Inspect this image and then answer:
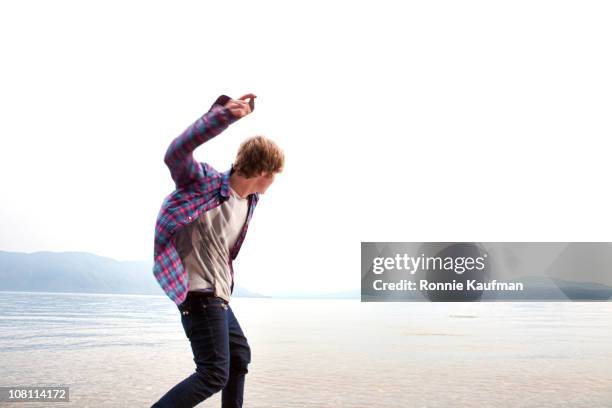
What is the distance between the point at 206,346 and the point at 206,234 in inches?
18.9

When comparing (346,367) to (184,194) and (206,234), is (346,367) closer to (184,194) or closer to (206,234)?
(206,234)

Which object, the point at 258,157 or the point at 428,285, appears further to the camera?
the point at 428,285

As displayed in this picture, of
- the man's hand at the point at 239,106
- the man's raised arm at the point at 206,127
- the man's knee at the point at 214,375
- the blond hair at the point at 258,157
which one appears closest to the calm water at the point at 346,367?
the man's knee at the point at 214,375

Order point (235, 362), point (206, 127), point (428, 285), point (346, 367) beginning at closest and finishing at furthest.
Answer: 1. point (206, 127)
2. point (235, 362)
3. point (346, 367)
4. point (428, 285)

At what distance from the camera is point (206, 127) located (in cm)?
278

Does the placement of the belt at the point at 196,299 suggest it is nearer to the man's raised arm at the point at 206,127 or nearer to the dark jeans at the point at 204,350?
the dark jeans at the point at 204,350

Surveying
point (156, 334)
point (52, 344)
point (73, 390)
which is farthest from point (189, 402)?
point (156, 334)

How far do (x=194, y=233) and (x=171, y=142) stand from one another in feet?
1.38

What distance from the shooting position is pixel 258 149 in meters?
3.03

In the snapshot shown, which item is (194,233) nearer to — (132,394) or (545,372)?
(132,394)

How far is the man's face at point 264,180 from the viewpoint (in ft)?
10.1

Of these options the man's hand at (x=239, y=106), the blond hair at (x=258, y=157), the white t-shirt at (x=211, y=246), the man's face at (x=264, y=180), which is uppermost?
the man's hand at (x=239, y=106)

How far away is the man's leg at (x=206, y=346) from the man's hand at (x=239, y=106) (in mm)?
811

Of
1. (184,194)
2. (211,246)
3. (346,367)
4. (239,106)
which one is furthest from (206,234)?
(346,367)
